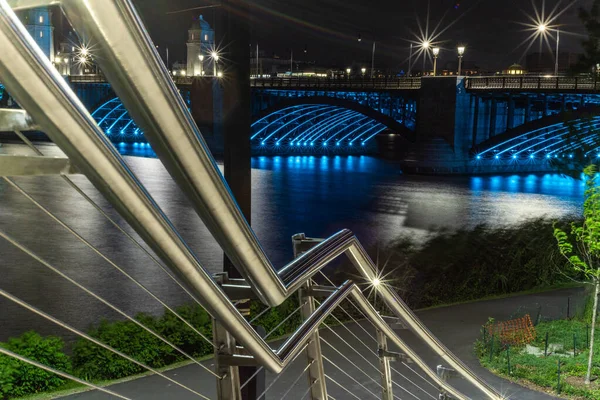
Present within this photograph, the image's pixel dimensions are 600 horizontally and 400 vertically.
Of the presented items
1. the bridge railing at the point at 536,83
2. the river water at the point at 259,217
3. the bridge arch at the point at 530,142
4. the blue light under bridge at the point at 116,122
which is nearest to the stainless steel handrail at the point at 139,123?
the river water at the point at 259,217

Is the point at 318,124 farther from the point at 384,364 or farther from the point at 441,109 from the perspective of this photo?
the point at 384,364

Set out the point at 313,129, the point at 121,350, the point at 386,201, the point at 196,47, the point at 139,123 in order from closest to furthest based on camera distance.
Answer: the point at 139,123
the point at 121,350
the point at 386,201
the point at 313,129
the point at 196,47

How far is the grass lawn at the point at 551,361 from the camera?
10.2 m

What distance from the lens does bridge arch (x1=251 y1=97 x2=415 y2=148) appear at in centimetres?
5931

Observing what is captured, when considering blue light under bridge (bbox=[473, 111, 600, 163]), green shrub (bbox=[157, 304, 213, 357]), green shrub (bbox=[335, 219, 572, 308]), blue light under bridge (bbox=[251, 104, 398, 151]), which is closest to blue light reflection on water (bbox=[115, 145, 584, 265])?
blue light under bridge (bbox=[473, 111, 600, 163])

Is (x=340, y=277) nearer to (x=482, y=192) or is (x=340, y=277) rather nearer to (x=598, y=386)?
(x=598, y=386)

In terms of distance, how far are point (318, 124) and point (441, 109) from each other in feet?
78.9

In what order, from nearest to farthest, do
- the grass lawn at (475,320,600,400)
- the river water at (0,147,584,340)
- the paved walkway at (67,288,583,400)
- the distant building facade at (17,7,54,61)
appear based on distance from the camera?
the distant building facade at (17,7,54,61)
the paved walkway at (67,288,583,400)
the grass lawn at (475,320,600,400)
the river water at (0,147,584,340)

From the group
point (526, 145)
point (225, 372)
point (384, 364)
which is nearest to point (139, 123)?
point (225, 372)

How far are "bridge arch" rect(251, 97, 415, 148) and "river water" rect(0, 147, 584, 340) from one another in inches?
210

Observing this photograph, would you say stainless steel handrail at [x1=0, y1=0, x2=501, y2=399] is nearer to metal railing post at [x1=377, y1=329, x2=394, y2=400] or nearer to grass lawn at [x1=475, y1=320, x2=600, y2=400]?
metal railing post at [x1=377, y1=329, x2=394, y2=400]

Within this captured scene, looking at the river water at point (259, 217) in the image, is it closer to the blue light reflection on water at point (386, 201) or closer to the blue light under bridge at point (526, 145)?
the blue light reflection on water at point (386, 201)

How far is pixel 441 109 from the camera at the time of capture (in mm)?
54781

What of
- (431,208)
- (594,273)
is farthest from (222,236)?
(431,208)
